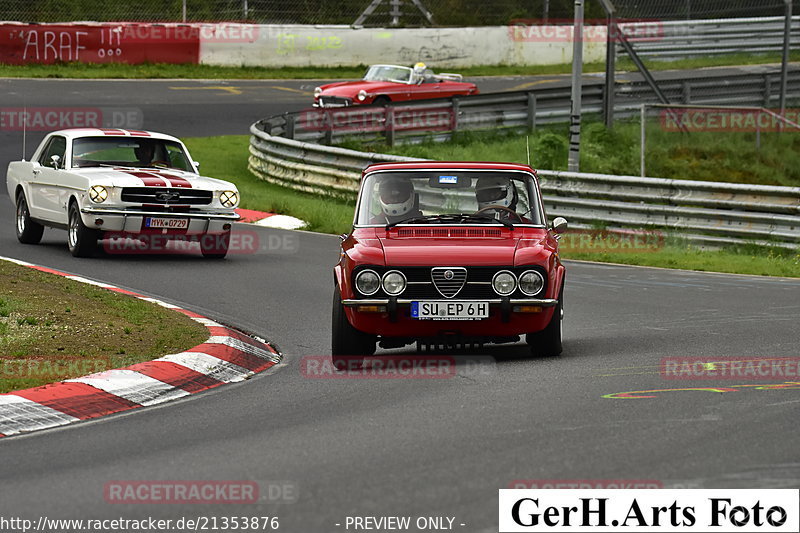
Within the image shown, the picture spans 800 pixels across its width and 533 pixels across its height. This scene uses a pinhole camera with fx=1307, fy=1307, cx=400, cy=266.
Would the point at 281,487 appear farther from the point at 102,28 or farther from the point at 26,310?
the point at 102,28

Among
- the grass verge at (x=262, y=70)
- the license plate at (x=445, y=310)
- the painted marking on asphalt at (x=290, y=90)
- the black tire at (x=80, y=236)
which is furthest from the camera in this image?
the painted marking on asphalt at (x=290, y=90)

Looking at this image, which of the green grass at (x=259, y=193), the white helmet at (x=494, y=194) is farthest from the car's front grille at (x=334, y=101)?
the white helmet at (x=494, y=194)

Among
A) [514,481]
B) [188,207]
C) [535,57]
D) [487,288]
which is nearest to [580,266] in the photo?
[188,207]

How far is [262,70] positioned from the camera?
42188 millimetres

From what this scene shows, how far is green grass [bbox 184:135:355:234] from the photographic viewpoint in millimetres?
21547

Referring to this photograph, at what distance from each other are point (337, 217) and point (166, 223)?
6.14 metres

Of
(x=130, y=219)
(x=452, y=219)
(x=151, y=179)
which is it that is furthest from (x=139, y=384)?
(x=151, y=179)

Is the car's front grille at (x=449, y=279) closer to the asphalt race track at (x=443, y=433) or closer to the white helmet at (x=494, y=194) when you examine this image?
the asphalt race track at (x=443, y=433)

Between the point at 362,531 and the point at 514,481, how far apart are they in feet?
2.99

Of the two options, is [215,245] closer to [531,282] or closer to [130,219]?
[130,219]

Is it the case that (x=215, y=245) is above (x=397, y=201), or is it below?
below

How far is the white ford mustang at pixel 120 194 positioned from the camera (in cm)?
1570

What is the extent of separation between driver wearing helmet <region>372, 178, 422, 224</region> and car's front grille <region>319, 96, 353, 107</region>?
2213cm

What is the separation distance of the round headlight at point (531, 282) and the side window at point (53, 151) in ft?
30.6
